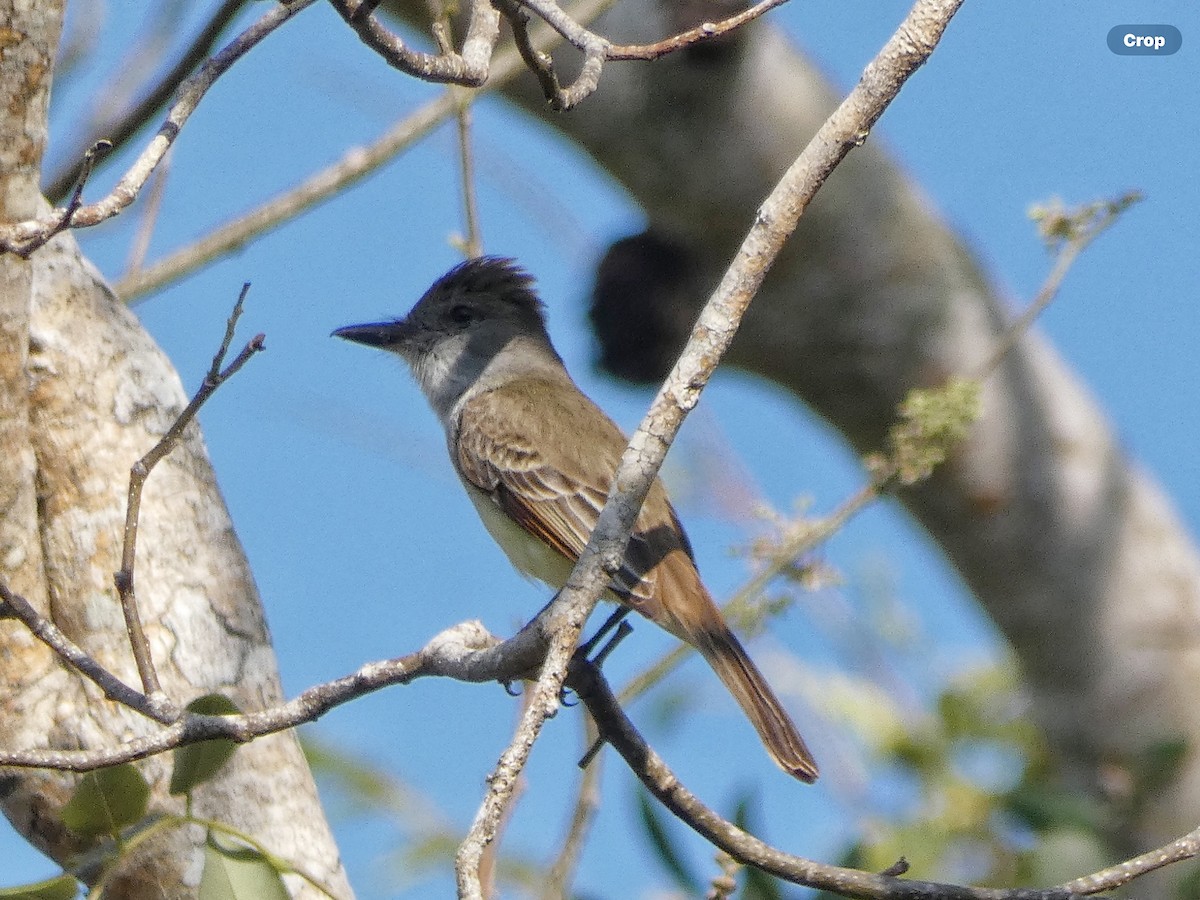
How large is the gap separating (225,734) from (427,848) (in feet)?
8.43

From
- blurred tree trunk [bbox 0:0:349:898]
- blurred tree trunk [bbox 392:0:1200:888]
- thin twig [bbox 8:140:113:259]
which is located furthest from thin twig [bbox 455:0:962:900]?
blurred tree trunk [bbox 392:0:1200:888]

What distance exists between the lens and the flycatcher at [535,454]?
3156 millimetres

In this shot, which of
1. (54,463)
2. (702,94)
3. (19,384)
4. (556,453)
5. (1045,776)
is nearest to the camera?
(19,384)

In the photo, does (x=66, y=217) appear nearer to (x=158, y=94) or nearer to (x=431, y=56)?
(x=431, y=56)

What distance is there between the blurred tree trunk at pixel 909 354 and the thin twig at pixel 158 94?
4.73 feet

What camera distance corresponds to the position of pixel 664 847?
2699 mm

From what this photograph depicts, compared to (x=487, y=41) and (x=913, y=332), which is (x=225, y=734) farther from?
(x=913, y=332)

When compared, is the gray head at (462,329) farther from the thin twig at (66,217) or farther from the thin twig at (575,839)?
the thin twig at (66,217)

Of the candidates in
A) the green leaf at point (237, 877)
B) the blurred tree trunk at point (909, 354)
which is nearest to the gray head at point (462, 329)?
the blurred tree trunk at point (909, 354)

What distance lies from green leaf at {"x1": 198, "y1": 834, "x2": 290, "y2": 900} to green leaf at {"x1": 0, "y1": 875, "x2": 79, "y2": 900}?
18 centimetres

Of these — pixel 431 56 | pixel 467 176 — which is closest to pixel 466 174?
pixel 467 176

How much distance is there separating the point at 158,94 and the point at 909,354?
2728 millimetres

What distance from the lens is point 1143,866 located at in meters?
1.80

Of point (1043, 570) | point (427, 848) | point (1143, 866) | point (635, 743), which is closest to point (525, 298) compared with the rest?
point (427, 848)
